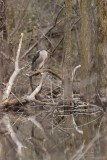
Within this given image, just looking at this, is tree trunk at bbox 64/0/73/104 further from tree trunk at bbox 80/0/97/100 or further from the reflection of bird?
the reflection of bird

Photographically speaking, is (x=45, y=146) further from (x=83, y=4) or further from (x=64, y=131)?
(x=83, y=4)

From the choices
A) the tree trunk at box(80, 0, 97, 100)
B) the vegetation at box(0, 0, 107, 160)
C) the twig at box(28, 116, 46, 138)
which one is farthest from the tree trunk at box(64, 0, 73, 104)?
the twig at box(28, 116, 46, 138)

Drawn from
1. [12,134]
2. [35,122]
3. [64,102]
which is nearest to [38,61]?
[64,102]

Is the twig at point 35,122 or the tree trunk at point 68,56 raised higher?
the tree trunk at point 68,56

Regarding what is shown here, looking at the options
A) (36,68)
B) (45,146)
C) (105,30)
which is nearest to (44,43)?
(36,68)

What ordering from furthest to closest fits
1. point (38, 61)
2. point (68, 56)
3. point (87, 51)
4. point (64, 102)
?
point (38, 61), point (87, 51), point (64, 102), point (68, 56)

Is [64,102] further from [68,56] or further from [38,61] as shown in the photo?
[38,61]

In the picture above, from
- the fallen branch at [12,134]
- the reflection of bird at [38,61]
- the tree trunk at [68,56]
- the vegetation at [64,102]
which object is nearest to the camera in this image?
the vegetation at [64,102]

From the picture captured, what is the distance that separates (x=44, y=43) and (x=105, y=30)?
7.33 metres

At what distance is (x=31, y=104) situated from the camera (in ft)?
47.2

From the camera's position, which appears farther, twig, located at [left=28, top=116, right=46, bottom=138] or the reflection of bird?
the reflection of bird

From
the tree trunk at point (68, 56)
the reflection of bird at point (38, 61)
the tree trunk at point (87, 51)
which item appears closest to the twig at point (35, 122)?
the tree trunk at point (68, 56)

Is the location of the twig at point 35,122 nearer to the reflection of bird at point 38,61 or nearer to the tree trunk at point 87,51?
the tree trunk at point 87,51

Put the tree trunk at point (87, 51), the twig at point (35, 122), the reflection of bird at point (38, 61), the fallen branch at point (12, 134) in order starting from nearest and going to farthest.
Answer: the fallen branch at point (12, 134) → the twig at point (35, 122) → the tree trunk at point (87, 51) → the reflection of bird at point (38, 61)
